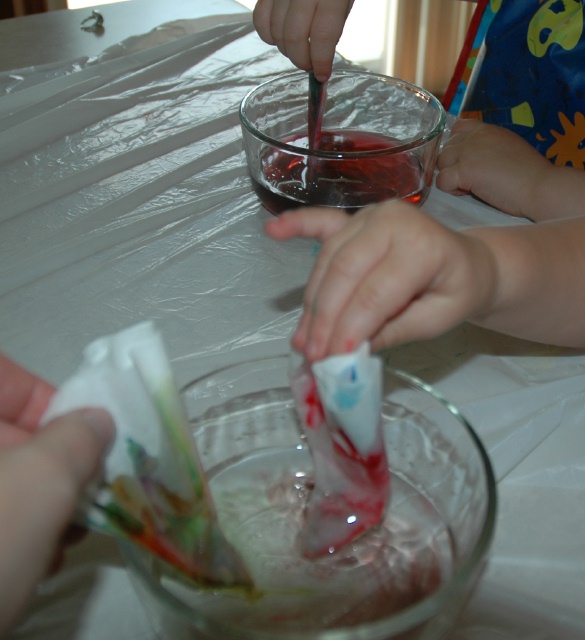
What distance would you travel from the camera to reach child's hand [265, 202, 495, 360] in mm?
394

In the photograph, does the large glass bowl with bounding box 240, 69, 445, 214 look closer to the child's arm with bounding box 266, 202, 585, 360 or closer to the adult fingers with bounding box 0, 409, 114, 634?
the child's arm with bounding box 266, 202, 585, 360

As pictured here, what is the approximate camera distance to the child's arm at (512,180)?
27.9 inches

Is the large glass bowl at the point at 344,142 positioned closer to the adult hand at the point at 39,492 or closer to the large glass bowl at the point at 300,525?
the large glass bowl at the point at 300,525

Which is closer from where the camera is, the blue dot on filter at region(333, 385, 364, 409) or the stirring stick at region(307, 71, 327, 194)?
the blue dot on filter at region(333, 385, 364, 409)

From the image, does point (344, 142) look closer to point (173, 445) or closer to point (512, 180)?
point (512, 180)

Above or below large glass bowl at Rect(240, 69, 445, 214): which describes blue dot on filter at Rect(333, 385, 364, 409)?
above

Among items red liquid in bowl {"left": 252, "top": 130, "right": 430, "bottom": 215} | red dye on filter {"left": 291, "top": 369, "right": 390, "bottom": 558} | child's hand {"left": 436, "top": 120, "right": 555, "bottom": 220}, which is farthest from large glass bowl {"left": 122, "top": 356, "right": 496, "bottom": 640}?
child's hand {"left": 436, "top": 120, "right": 555, "bottom": 220}

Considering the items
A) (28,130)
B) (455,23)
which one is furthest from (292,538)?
(455,23)

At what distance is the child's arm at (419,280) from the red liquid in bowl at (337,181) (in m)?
0.16

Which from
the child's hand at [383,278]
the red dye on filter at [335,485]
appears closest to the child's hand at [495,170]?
the child's hand at [383,278]

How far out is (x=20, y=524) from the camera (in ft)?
0.95

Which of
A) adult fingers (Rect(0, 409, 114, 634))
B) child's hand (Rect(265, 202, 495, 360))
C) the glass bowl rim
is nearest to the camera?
adult fingers (Rect(0, 409, 114, 634))

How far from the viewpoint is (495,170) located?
0.71 m

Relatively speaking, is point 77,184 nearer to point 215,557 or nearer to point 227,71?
point 227,71
